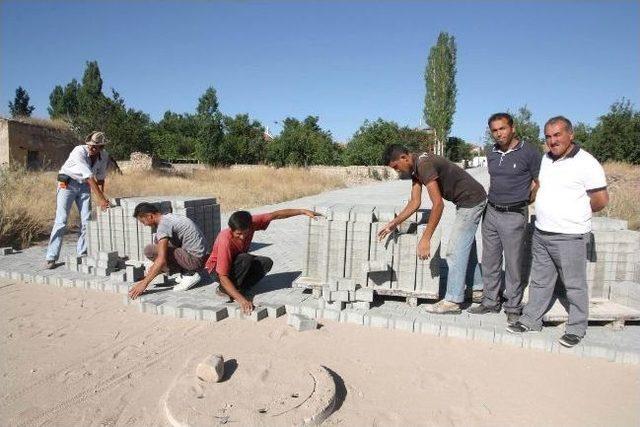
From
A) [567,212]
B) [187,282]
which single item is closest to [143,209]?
[187,282]

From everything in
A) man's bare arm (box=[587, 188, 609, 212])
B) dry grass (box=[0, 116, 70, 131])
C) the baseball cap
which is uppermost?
dry grass (box=[0, 116, 70, 131])

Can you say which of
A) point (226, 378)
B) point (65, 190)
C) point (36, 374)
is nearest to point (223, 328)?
point (226, 378)

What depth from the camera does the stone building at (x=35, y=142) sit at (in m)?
21.5

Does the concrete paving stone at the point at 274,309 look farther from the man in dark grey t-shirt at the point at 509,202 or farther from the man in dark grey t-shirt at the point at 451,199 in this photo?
the man in dark grey t-shirt at the point at 509,202

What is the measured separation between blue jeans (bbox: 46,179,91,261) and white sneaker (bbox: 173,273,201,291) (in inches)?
81.4

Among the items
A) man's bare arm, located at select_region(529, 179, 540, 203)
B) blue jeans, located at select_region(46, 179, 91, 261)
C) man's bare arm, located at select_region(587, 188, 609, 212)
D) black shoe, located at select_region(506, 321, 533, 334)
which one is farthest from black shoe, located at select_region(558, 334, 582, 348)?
blue jeans, located at select_region(46, 179, 91, 261)

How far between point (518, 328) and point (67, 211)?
5931mm

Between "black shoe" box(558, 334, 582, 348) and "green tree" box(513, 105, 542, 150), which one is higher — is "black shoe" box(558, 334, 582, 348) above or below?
below

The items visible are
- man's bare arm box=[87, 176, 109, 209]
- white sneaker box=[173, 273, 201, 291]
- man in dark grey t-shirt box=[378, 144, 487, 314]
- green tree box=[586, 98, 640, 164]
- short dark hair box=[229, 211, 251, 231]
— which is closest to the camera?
man in dark grey t-shirt box=[378, 144, 487, 314]

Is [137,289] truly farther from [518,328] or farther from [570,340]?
[570,340]

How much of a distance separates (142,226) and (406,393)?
4.37 m

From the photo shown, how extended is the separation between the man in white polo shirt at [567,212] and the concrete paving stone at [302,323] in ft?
7.00

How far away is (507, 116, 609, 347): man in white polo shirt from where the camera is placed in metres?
3.57

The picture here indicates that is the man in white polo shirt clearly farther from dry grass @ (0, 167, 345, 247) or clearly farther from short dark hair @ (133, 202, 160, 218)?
dry grass @ (0, 167, 345, 247)
